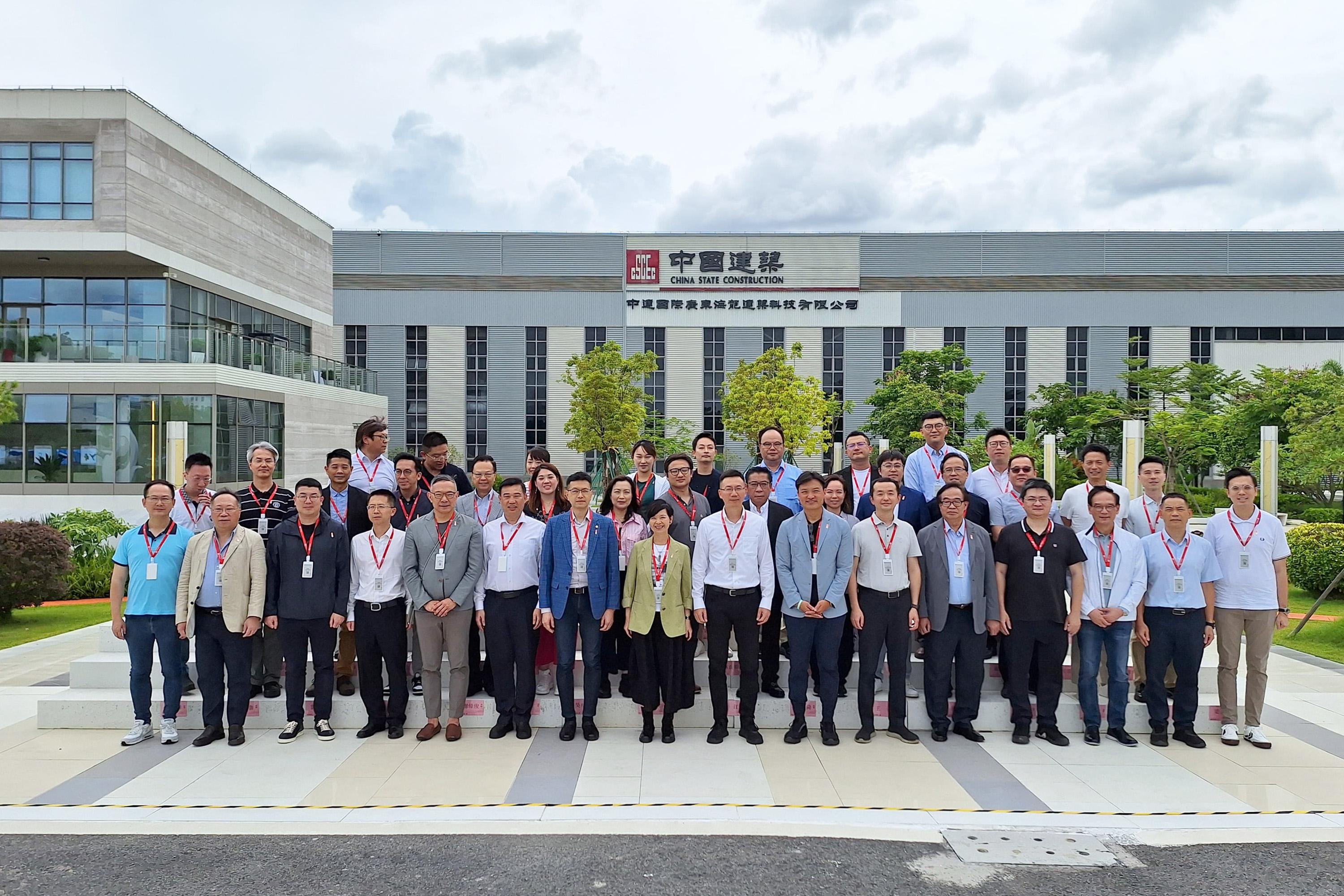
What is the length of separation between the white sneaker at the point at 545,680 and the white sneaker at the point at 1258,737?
16.7 feet

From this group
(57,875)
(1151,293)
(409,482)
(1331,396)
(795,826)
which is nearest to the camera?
(57,875)

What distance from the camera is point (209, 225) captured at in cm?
2180

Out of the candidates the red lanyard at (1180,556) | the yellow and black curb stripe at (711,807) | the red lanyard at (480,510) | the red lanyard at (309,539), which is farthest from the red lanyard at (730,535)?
the red lanyard at (1180,556)

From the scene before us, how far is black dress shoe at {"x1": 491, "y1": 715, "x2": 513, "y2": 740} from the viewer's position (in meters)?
5.93

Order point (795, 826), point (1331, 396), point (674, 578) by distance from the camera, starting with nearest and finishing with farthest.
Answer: point (795, 826)
point (674, 578)
point (1331, 396)

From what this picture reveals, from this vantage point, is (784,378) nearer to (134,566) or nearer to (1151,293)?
(1151,293)

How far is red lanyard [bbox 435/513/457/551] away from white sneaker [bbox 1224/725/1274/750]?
5894 millimetres

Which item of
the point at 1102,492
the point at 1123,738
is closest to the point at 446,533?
the point at 1102,492

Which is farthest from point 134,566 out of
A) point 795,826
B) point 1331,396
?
point 1331,396

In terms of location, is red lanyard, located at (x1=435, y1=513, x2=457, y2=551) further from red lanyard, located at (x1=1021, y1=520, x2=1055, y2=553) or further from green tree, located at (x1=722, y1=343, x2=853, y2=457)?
green tree, located at (x1=722, y1=343, x2=853, y2=457)

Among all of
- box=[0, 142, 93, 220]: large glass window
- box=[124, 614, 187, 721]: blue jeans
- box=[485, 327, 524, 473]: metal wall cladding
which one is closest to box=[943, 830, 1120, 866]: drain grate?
box=[124, 614, 187, 721]: blue jeans

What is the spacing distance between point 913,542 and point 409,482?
4.01 m

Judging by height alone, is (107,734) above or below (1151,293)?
below

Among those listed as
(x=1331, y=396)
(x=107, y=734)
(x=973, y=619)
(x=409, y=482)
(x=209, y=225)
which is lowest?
(x=107, y=734)
